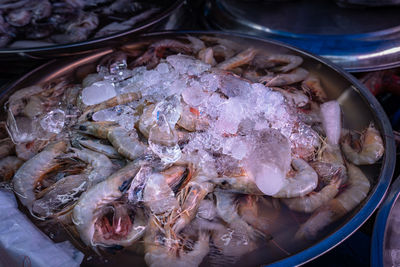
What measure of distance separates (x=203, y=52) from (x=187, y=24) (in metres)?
0.98

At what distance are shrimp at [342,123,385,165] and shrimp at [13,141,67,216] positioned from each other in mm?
1330

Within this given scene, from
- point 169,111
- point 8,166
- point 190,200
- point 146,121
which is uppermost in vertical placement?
point 169,111

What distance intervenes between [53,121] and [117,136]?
0.35m

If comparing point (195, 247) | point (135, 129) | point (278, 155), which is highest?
point (278, 155)

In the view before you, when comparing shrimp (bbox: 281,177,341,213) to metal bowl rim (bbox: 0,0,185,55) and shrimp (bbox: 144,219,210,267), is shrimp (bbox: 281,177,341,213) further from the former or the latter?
metal bowl rim (bbox: 0,0,185,55)

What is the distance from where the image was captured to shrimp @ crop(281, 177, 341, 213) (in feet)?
3.90

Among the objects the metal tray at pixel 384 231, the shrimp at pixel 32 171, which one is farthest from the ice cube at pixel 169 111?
the metal tray at pixel 384 231

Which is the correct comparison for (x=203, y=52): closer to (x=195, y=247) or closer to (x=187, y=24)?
(x=187, y=24)

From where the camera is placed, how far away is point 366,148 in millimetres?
1328

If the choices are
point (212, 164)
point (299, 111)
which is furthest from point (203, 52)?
point (212, 164)

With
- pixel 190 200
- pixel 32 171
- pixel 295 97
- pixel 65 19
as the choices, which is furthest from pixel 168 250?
pixel 65 19

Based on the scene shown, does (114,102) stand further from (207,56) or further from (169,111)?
(207,56)

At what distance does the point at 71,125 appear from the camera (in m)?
1.49

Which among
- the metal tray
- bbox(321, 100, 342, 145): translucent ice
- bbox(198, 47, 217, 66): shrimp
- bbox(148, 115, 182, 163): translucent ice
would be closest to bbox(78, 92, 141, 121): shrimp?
bbox(148, 115, 182, 163): translucent ice
